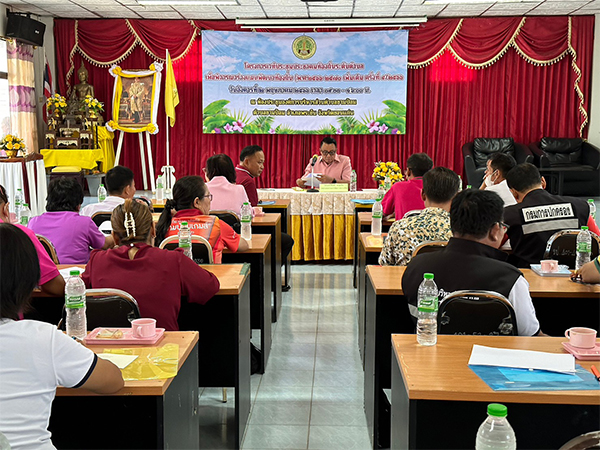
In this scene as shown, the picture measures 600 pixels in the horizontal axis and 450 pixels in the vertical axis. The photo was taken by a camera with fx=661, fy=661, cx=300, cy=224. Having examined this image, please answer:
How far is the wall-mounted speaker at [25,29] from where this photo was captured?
30.1ft

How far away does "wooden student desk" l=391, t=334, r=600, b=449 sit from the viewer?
1.74m

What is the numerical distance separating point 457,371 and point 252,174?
4518 millimetres

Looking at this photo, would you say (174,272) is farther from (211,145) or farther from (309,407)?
(211,145)

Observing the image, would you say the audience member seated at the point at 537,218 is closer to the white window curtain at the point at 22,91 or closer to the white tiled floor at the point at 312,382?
the white tiled floor at the point at 312,382

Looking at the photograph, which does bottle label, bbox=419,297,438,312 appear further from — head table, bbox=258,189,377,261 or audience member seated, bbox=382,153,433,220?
head table, bbox=258,189,377,261

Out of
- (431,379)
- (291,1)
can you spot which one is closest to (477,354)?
(431,379)

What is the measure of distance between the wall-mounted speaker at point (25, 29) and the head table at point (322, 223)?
4791mm

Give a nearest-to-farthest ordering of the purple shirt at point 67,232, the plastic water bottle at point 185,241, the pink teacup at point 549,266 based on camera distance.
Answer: the pink teacup at point 549,266 < the plastic water bottle at point 185,241 < the purple shirt at point 67,232

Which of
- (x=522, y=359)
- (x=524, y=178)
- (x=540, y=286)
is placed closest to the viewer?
(x=522, y=359)

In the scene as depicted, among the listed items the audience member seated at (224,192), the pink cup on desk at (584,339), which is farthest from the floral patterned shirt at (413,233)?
the audience member seated at (224,192)

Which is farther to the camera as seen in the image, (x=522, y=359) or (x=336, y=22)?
(x=336, y=22)

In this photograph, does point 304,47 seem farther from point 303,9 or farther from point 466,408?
point 466,408

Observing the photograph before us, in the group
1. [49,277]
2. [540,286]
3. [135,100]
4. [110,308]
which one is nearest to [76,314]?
[110,308]

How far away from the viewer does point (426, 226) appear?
342 centimetres
